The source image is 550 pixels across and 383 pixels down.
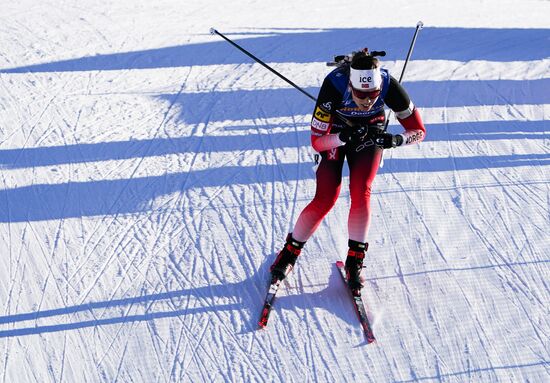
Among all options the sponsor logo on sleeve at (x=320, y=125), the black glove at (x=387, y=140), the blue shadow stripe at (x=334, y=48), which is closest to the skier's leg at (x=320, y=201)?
the sponsor logo on sleeve at (x=320, y=125)

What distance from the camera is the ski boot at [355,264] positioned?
5898 mm

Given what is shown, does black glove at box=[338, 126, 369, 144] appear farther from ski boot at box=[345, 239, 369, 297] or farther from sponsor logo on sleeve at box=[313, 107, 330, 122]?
ski boot at box=[345, 239, 369, 297]

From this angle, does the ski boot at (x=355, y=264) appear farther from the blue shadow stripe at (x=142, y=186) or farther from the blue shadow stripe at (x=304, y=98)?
the blue shadow stripe at (x=304, y=98)

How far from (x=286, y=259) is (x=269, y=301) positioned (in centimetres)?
38

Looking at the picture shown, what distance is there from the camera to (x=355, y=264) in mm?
5938

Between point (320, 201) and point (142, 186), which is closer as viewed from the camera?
point (320, 201)

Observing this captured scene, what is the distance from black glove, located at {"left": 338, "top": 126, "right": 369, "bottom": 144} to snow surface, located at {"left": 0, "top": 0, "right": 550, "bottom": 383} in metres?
1.29

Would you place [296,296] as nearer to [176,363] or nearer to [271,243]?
[271,243]

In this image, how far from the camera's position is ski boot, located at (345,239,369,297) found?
590 centimetres

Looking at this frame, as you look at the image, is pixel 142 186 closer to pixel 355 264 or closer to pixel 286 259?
pixel 286 259

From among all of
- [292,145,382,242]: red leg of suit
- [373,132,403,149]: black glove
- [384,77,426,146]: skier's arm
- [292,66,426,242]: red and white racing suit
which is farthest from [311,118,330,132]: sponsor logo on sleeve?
[384,77,426,146]: skier's arm

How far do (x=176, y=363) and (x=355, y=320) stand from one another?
1.40 m

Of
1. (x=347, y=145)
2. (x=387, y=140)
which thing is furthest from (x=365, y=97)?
(x=347, y=145)

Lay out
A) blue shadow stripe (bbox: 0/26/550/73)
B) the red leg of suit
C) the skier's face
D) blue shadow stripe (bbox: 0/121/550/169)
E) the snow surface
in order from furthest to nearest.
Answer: blue shadow stripe (bbox: 0/26/550/73), blue shadow stripe (bbox: 0/121/550/169), the red leg of suit, the snow surface, the skier's face
